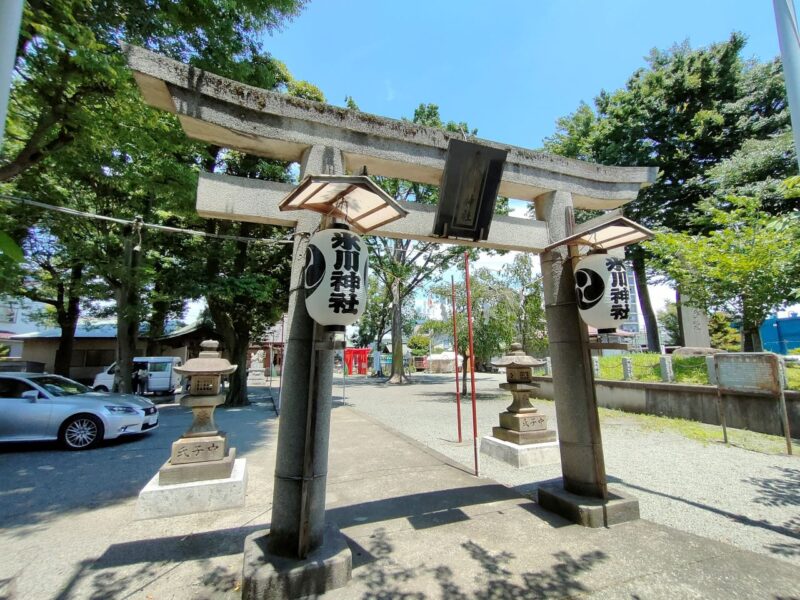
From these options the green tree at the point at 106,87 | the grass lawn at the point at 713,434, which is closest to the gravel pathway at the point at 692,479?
the grass lawn at the point at 713,434

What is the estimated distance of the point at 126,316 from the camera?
13.8 metres

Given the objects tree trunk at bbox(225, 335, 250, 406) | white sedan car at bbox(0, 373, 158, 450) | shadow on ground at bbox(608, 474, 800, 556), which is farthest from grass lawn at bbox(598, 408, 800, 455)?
tree trunk at bbox(225, 335, 250, 406)

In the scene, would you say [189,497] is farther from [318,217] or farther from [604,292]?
[604,292]

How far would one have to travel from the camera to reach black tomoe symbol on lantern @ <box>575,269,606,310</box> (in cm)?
425

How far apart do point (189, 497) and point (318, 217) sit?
3998 millimetres

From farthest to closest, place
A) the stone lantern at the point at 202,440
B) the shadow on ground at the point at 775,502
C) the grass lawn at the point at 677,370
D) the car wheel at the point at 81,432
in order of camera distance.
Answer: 1. the grass lawn at the point at 677,370
2. the car wheel at the point at 81,432
3. the stone lantern at the point at 202,440
4. the shadow on ground at the point at 775,502

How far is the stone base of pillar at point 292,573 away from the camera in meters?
2.87

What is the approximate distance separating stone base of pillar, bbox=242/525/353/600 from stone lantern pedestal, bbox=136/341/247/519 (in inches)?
79.8

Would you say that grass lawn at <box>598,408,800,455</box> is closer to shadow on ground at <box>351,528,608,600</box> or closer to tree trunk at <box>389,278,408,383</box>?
shadow on ground at <box>351,528,608,600</box>

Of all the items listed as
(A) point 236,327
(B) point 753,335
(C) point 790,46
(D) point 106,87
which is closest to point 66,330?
(A) point 236,327

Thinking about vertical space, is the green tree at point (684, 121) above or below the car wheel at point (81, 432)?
above

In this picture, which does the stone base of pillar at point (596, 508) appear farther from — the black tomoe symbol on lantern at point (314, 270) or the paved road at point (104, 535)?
the black tomoe symbol on lantern at point (314, 270)

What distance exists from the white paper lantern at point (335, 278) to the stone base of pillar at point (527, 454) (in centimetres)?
488

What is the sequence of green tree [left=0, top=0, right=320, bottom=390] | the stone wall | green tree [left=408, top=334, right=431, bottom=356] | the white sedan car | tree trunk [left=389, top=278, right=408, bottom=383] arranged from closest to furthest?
green tree [left=0, top=0, right=320, bottom=390]
the white sedan car
the stone wall
tree trunk [left=389, top=278, right=408, bottom=383]
green tree [left=408, top=334, right=431, bottom=356]
